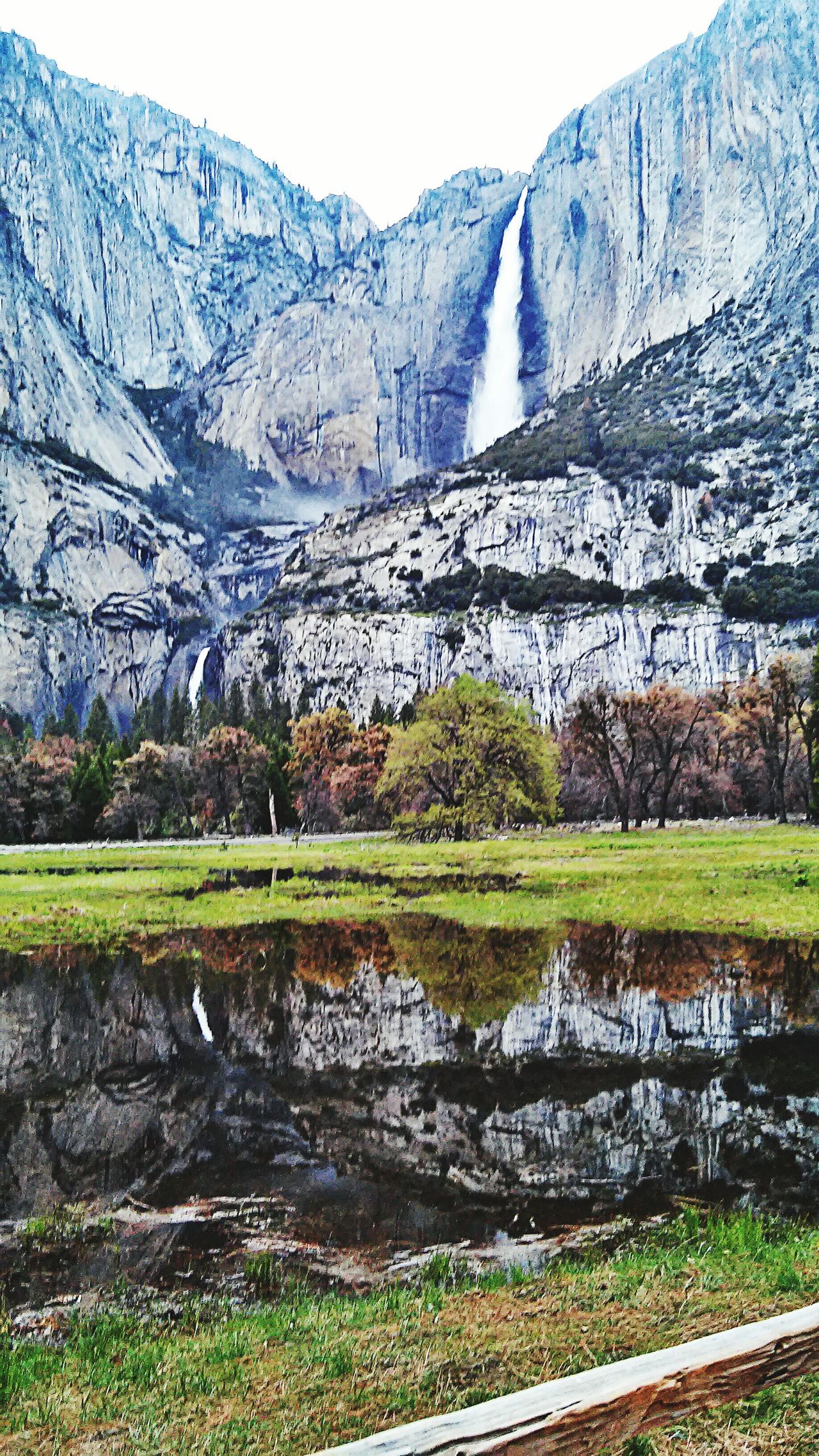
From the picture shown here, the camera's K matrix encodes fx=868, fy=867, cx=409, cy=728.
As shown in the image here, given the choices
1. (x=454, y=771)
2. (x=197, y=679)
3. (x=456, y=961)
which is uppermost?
(x=197, y=679)

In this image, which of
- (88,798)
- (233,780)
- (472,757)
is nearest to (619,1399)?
(472,757)

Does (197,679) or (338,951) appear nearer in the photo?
(338,951)

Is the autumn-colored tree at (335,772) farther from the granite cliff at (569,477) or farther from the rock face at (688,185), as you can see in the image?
the rock face at (688,185)

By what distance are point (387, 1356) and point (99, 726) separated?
11783 centimetres

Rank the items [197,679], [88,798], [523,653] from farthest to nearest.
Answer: [197,679]
[523,653]
[88,798]

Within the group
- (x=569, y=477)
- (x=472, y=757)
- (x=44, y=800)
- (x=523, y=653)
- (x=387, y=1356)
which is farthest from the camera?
(x=569, y=477)

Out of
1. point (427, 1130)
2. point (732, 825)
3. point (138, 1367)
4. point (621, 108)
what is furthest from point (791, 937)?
point (621, 108)

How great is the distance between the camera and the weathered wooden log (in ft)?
12.3

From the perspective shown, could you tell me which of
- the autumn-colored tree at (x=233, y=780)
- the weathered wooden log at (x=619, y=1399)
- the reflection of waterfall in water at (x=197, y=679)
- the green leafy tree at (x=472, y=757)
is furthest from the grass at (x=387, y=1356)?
the reflection of waterfall in water at (x=197, y=679)

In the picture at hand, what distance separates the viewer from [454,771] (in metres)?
50.9

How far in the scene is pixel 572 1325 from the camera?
19.5 ft

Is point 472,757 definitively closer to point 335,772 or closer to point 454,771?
point 454,771

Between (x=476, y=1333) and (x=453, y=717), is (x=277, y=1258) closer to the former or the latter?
(x=476, y=1333)

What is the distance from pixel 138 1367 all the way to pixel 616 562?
431 ft
